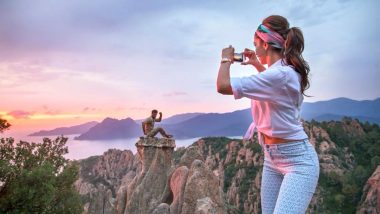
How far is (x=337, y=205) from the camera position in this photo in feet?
191

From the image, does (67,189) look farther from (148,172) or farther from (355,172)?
(355,172)

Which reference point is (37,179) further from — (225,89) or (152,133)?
(225,89)

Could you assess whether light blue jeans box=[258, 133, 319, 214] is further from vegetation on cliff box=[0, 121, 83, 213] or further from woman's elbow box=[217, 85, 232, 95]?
vegetation on cliff box=[0, 121, 83, 213]

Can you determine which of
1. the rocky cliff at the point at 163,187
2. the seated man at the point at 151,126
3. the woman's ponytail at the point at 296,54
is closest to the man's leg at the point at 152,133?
the seated man at the point at 151,126

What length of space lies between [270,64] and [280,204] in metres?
1.06

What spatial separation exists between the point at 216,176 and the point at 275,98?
1410cm

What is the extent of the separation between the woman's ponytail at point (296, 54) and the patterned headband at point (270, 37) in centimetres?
6

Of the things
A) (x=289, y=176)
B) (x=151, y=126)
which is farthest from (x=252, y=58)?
(x=151, y=126)

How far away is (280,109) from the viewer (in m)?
3.25

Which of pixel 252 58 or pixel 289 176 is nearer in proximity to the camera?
pixel 289 176

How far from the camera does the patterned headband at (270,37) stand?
3369 mm

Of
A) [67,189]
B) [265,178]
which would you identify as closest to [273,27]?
[265,178]

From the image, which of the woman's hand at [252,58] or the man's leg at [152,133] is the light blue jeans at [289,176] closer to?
the woman's hand at [252,58]

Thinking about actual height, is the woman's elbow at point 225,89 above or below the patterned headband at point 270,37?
below
